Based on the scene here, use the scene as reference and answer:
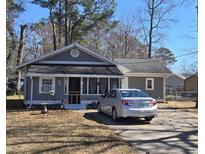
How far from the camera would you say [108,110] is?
16.8m

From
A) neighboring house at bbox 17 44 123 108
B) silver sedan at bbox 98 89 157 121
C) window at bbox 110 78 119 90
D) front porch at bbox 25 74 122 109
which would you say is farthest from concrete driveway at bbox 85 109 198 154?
window at bbox 110 78 119 90

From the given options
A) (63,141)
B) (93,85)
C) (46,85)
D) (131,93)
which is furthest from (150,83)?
(63,141)

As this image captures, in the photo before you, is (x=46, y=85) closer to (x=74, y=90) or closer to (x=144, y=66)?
(x=74, y=90)

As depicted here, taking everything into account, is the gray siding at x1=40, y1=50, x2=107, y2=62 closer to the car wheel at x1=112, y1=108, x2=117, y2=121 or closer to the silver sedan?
the silver sedan

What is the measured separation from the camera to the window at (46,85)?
982 inches

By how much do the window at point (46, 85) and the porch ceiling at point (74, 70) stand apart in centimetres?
77

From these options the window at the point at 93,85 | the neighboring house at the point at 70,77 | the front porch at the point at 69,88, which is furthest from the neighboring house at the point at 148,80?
the window at the point at 93,85

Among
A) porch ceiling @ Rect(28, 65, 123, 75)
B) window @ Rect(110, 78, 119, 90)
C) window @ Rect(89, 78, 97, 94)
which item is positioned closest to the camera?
porch ceiling @ Rect(28, 65, 123, 75)

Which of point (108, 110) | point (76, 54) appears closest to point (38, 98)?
point (76, 54)

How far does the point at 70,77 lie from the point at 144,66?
36.7 feet

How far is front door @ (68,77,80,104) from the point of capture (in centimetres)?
2611

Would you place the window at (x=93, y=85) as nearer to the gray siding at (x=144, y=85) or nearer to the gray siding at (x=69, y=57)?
the gray siding at (x=69, y=57)
